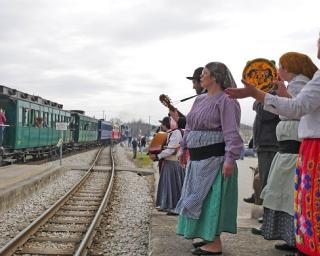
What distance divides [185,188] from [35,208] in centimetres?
610

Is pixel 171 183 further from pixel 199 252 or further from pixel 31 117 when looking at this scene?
pixel 31 117

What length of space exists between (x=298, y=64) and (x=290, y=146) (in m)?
0.69

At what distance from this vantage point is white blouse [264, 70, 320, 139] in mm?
2723

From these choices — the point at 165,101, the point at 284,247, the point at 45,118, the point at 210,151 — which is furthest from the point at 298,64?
the point at 45,118

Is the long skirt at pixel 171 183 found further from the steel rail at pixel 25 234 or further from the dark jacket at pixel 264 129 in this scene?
the dark jacket at pixel 264 129

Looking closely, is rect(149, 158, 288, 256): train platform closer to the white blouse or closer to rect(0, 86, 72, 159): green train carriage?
the white blouse

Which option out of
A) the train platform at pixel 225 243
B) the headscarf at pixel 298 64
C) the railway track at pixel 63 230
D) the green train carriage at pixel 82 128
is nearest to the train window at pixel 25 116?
the railway track at pixel 63 230

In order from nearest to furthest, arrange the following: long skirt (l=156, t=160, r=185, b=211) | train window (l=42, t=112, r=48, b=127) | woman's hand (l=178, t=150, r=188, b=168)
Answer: woman's hand (l=178, t=150, r=188, b=168)
long skirt (l=156, t=160, r=185, b=211)
train window (l=42, t=112, r=48, b=127)

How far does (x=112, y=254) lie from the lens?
19.2 feet

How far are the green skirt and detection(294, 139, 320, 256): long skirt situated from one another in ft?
3.87

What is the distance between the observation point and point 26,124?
19984mm

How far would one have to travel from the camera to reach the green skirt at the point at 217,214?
404 cm

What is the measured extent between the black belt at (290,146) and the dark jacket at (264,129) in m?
0.97

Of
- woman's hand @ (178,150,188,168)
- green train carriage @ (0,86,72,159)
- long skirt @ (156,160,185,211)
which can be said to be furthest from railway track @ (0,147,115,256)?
green train carriage @ (0,86,72,159)
